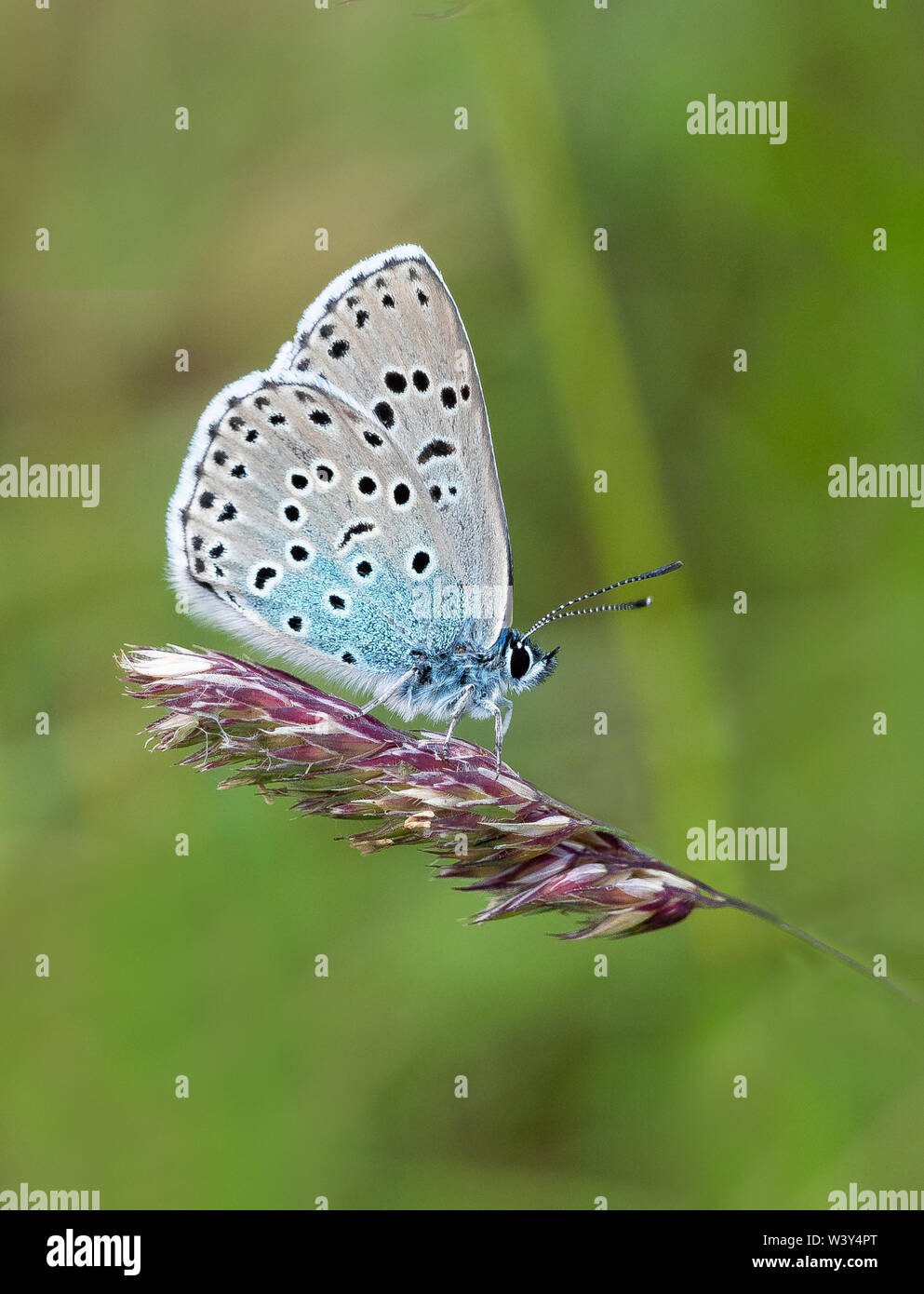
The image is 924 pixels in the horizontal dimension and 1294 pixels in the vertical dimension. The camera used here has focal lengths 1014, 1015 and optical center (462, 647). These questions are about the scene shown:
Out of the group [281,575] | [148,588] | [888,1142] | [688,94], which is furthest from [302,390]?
[888,1142]

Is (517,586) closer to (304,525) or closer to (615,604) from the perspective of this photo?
(615,604)

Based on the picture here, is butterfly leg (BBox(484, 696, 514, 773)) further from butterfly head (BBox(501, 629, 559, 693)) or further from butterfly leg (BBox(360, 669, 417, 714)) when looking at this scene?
butterfly leg (BBox(360, 669, 417, 714))

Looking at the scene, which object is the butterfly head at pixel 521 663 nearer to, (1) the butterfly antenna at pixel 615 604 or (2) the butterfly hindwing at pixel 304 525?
(1) the butterfly antenna at pixel 615 604

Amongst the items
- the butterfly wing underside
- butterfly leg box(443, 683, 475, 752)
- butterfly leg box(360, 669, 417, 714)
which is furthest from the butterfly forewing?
butterfly leg box(360, 669, 417, 714)

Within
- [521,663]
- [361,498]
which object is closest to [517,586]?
[521,663]

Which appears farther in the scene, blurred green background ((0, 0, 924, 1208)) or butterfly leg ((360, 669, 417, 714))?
blurred green background ((0, 0, 924, 1208))

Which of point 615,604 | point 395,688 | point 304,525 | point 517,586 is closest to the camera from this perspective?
point 304,525
